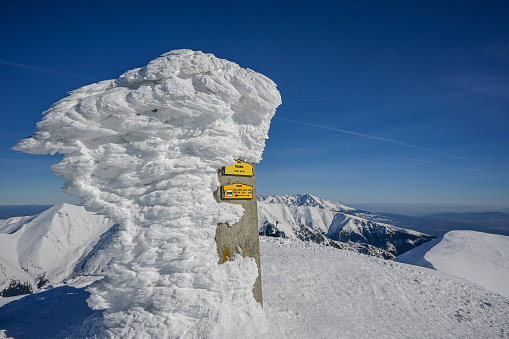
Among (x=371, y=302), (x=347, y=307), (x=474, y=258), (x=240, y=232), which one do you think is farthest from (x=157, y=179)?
(x=474, y=258)

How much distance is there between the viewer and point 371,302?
26.4 feet

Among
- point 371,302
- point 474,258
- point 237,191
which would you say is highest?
point 237,191

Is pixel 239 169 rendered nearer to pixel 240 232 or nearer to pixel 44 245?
pixel 240 232

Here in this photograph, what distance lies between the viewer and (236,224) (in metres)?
6.10

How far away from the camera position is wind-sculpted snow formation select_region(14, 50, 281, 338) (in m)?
4.92

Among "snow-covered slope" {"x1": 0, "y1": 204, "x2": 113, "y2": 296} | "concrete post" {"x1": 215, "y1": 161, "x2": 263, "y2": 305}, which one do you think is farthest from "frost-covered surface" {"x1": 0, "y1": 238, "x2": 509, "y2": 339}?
"snow-covered slope" {"x1": 0, "y1": 204, "x2": 113, "y2": 296}

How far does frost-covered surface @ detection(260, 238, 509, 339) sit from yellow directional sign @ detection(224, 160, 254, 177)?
3.66 m

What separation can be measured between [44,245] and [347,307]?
7061 inches

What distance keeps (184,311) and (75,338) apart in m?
2.59

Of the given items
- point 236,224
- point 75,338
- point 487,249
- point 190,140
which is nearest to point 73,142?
point 190,140

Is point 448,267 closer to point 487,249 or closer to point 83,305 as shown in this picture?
point 487,249

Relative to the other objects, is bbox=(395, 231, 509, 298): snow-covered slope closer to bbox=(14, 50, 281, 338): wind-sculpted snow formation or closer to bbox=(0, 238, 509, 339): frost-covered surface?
bbox=(0, 238, 509, 339): frost-covered surface

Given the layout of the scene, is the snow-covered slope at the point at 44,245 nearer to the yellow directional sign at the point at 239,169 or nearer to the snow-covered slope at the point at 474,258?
the snow-covered slope at the point at 474,258

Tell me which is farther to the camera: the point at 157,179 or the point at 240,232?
the point at 240,232
